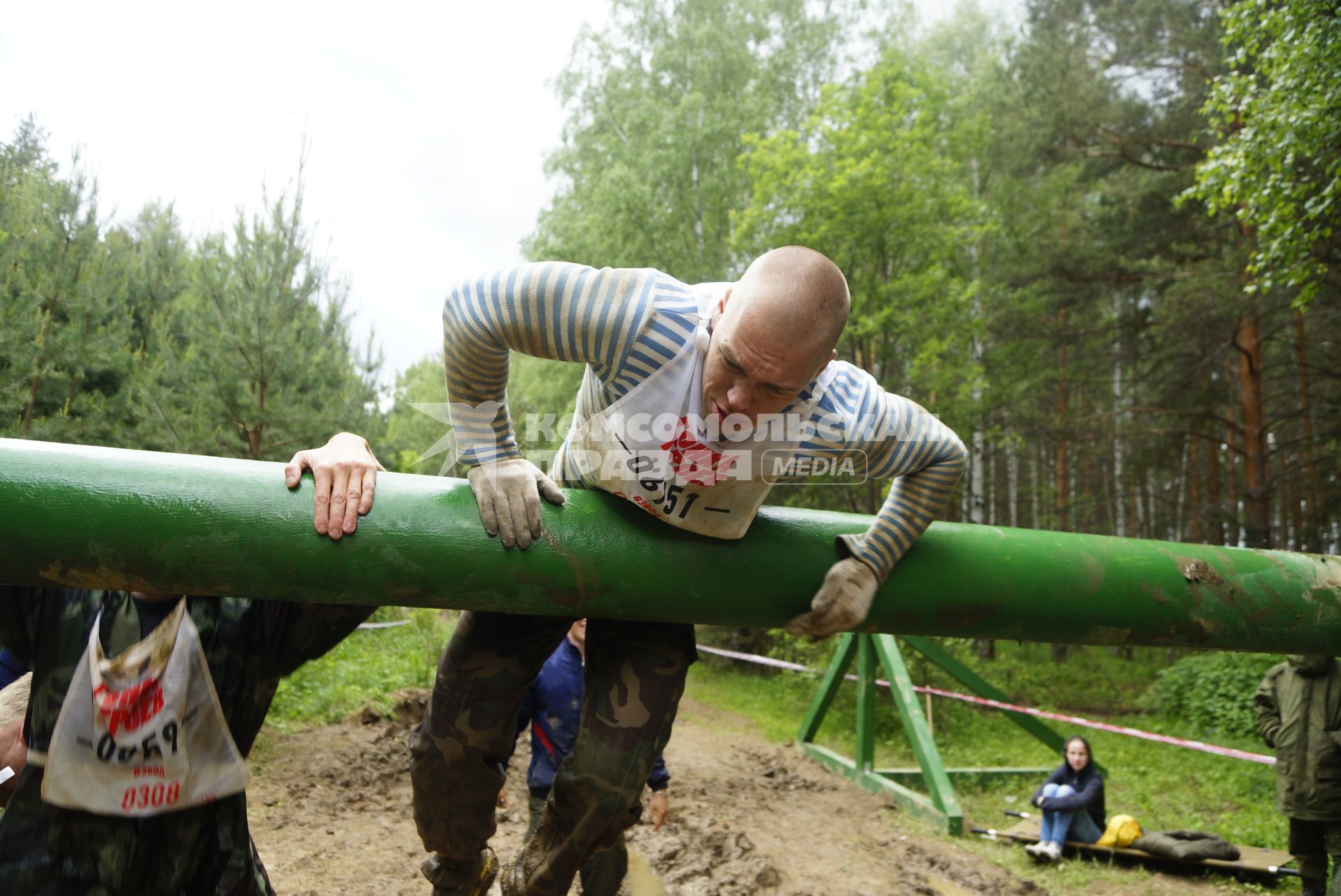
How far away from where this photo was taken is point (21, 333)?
19.6 feet

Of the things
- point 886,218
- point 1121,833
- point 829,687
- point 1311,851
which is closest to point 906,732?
point 829,687

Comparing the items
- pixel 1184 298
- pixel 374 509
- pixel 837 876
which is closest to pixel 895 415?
pixel 374 509

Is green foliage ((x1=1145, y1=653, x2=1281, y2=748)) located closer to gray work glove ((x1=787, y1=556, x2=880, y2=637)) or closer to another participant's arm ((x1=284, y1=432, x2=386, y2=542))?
gray work glove ((x1=787, y1=556, x2=880, y2=637))

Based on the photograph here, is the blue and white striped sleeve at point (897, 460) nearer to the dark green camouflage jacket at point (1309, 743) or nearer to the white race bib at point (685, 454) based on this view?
the white race bib at point (685, 454)

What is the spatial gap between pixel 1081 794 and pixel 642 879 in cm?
298

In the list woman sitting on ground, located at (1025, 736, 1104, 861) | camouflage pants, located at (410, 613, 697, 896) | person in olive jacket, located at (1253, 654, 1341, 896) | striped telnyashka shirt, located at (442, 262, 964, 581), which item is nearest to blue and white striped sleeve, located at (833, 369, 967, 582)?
striped telnyashka shirt, located at (442, 262, 964, 581)

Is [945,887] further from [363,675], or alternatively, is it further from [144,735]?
[363,675]

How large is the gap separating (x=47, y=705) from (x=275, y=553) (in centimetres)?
66

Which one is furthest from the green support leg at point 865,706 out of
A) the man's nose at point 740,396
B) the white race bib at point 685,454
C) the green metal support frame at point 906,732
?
the man's nose at point 740,396

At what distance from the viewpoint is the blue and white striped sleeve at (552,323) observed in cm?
173

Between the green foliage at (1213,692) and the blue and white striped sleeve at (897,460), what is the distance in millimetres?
9780

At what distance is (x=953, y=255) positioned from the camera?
48.8 feet

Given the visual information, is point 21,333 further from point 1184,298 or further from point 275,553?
point 1184,298

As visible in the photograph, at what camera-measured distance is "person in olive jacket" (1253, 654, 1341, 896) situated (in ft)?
15.5
